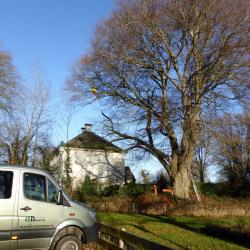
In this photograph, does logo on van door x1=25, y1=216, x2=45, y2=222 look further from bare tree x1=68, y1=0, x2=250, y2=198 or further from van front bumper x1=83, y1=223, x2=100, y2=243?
bare tree x1=68, y1=0, x2=250, y2=198

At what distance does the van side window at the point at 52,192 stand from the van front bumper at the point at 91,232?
1117 millimetres

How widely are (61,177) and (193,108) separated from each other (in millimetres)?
15830

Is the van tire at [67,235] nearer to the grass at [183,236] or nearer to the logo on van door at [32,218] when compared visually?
the logo on van door at [32,218]

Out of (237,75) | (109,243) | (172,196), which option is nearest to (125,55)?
(237,75)

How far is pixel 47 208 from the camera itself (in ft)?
32.6

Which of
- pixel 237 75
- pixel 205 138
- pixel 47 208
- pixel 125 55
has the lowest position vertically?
pixel 47 208

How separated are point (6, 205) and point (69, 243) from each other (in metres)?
1.83

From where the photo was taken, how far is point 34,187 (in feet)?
32.6

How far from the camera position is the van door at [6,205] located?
364 inches

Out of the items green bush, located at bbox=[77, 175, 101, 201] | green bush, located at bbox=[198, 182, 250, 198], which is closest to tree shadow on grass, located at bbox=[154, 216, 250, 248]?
green bush, located at bbox=[77, 175, 101, 201]

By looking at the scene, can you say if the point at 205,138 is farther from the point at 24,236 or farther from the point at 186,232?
the point at 24,236

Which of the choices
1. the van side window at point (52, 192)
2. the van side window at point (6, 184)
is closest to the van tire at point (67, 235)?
the van side window at point (52, 192)

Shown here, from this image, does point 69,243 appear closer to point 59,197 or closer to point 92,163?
point 59,197

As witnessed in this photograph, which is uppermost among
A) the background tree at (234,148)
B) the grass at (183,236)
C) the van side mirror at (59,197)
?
the background tree at (234,148)
